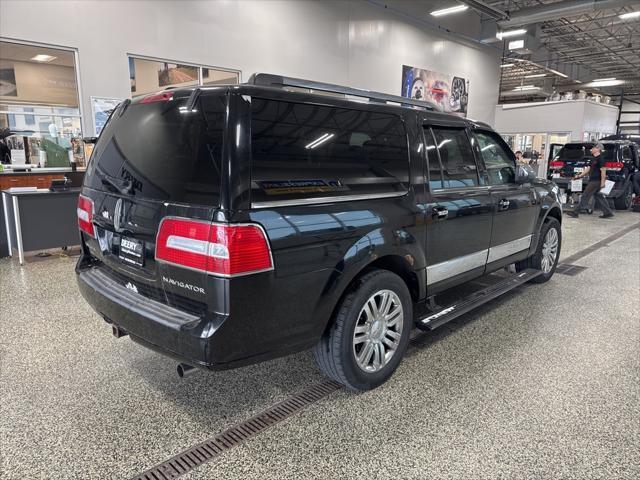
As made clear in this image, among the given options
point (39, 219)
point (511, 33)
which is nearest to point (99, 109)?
point (39, 219)

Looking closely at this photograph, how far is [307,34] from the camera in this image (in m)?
10.4

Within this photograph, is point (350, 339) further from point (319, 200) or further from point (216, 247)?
point (216, 247)

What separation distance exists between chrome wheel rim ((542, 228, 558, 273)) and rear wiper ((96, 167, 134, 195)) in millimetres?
4037

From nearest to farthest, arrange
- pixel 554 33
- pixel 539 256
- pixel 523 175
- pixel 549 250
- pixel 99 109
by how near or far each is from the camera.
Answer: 1. pixel 523 175
2. pixel 539 256
3. pixel 549 250
4. pixel 99 109
5. pixel 554 33

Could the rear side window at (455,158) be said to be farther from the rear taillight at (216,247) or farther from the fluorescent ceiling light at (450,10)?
the fluorescent ceiling light at (450,10)

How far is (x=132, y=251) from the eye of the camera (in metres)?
2.15

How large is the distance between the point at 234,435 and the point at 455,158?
2332mm

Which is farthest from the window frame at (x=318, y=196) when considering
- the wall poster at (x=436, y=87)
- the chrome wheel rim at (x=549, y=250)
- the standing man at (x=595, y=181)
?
the wall poster at (x=436, y=87)

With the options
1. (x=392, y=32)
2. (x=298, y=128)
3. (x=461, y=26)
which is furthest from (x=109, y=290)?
(x=461, y=26)

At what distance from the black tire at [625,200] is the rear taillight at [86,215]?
12721mm

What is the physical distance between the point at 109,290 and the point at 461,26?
15708 millimetres

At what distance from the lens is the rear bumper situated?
72.1 inches

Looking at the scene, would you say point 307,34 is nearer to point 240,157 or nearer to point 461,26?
point 461,26

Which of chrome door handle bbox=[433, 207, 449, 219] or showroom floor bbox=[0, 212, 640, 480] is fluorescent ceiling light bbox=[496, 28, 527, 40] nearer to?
showroom floor bbox=[0, 212, 640, 480]
